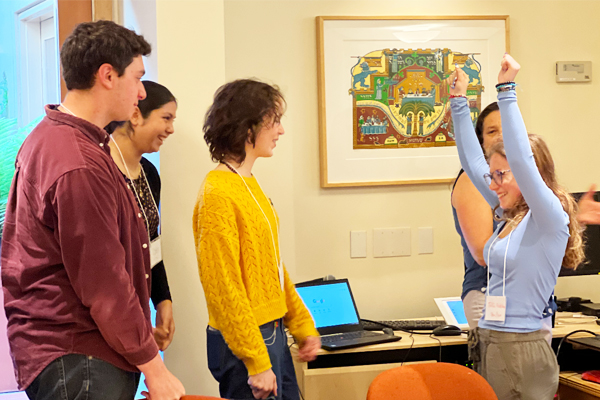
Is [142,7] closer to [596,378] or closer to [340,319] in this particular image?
[340,319]

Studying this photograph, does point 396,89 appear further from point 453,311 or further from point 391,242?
point 453,311

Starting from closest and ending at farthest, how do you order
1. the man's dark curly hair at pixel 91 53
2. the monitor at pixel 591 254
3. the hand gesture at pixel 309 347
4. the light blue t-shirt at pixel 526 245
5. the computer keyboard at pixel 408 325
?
the man's dark curly hair at pixel 91 53
the light blue t-shirt at pixel 526 245
the hand gesture at pixel 309 347
the computer keyboard at pixel 408 325
the monitor at pixel 591 254

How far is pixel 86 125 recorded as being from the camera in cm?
125

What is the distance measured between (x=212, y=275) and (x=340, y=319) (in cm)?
116

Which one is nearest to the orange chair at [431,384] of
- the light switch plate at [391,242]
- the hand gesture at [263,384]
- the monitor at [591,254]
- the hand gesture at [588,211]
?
the hand gesture at [263,384]

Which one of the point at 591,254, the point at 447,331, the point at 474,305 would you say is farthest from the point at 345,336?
the point at 591,254

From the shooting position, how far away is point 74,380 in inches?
45.8

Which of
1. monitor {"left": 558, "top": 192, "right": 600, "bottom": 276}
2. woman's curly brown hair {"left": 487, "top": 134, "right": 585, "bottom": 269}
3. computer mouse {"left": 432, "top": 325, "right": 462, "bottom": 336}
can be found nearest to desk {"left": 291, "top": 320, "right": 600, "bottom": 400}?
computer mouse {"left": 432, "top": 325, "right": 462, "bottom": 336}

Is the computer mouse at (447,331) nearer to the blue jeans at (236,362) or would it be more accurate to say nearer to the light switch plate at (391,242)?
the light switch plate at (391,242)

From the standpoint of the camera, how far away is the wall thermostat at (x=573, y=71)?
3.10 meters

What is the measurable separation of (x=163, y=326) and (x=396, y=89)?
1708 millimetres

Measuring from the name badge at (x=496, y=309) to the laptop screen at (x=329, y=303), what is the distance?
41.9 inches

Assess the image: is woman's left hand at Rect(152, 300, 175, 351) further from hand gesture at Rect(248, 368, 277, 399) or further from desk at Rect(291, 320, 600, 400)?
desk at Rect(291, 320, 600, 400)

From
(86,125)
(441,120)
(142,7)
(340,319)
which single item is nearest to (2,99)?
(142,7)
